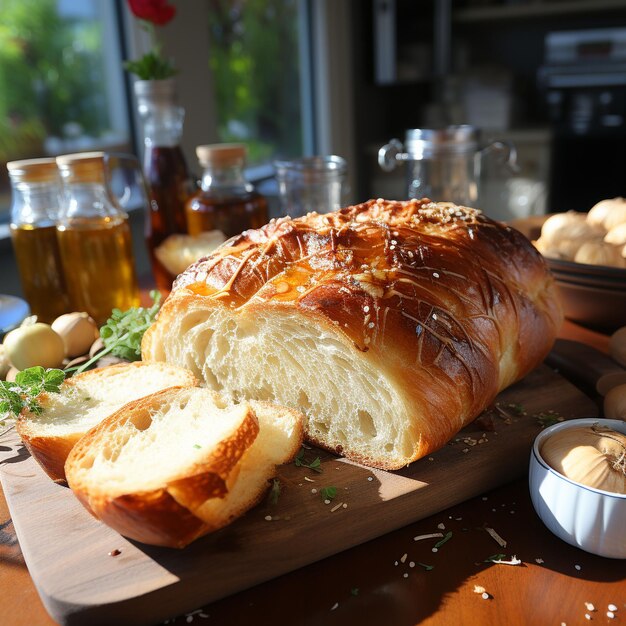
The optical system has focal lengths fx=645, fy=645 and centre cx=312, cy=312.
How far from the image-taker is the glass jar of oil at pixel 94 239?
5.24 ft

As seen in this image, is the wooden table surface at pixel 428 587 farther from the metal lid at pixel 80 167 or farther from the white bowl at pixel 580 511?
the metal lid at pixel 80 167

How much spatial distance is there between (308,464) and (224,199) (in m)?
0.95

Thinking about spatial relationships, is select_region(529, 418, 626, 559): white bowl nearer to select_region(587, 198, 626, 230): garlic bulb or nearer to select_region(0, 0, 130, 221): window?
select_region(587, 198, 626, 230): garlic bulb

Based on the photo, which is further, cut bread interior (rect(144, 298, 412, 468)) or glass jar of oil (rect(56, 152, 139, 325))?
glass jar of oil (rect(56, 152, 139, 325))

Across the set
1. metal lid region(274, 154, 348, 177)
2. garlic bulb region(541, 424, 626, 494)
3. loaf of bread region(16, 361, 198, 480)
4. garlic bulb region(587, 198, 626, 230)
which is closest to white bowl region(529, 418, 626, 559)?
garlic bulb region(541, 424, 626, 494)

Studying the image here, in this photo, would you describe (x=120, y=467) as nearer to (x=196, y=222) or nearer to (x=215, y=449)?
(x=215, y=449)

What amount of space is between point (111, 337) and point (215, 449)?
0.70 m

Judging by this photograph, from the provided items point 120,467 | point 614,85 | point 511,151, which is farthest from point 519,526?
point 614,85

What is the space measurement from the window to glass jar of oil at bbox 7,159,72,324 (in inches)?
58.4

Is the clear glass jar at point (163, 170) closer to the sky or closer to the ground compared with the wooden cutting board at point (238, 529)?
closer to the sky

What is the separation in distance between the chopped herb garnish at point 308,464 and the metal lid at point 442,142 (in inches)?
45.0

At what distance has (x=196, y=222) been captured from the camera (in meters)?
1.80

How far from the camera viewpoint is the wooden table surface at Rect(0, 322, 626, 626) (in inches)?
32.4

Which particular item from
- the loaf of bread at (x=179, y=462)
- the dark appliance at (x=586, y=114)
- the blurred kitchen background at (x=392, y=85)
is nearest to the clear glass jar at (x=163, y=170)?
the loaf of bread at (x=179, y=462)
